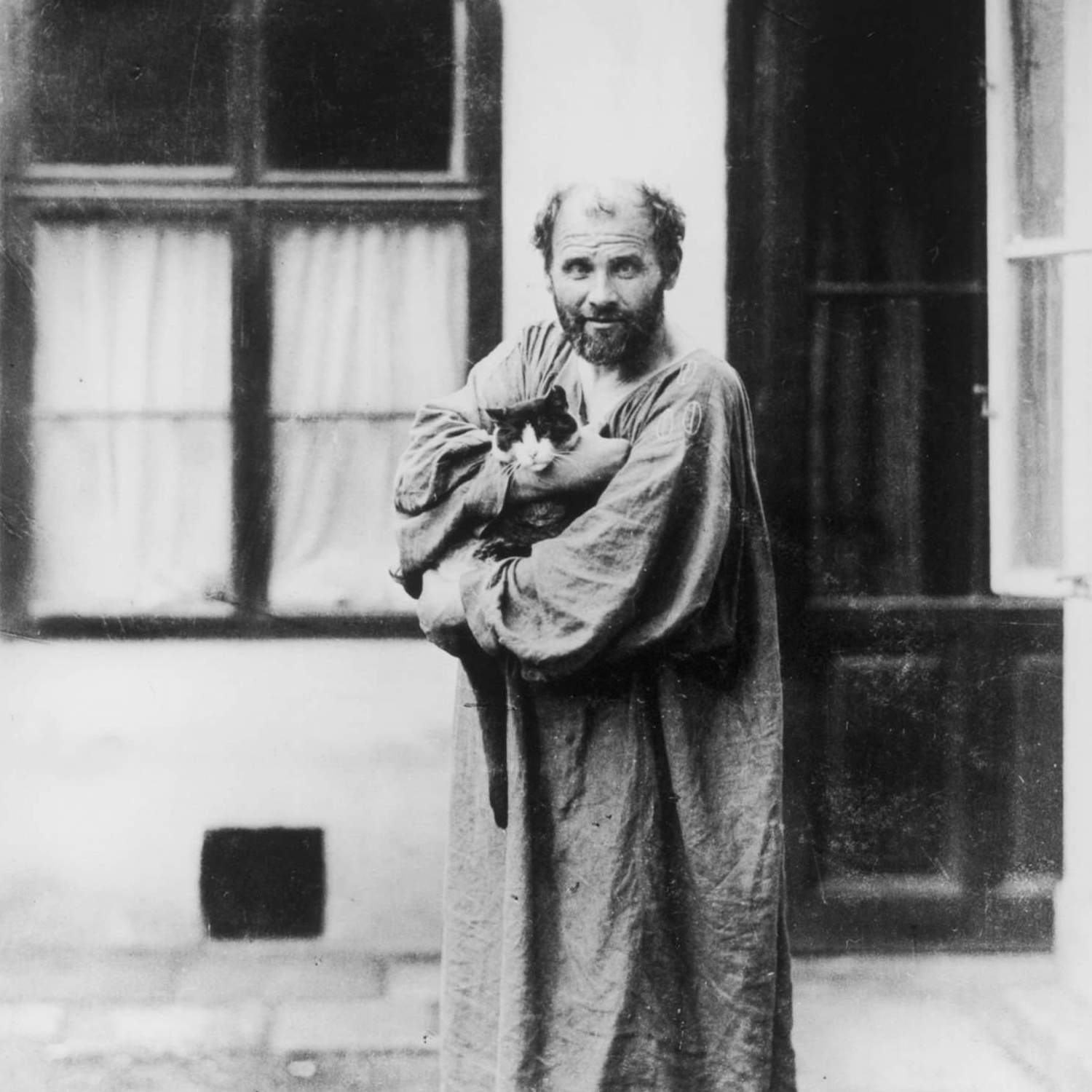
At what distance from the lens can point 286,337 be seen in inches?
142

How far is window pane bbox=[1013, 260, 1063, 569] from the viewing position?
3240mm

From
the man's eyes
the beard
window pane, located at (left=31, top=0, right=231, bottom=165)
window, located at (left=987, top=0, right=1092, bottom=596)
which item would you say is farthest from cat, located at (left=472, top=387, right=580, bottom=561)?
window pane, located at (left=31, top=0, right=231, bottom=165)

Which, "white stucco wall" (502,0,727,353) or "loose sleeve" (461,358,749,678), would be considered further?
"white stucco wall" (502,0,727,353)

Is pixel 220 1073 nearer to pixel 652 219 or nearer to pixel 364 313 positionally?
pixel 364 313

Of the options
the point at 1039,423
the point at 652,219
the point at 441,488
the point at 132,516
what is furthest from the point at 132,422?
the point at 1039,423

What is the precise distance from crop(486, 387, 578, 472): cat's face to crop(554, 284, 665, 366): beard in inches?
5.8

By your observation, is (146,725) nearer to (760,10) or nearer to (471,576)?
(471,576)

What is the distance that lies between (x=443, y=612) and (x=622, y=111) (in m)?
1.78

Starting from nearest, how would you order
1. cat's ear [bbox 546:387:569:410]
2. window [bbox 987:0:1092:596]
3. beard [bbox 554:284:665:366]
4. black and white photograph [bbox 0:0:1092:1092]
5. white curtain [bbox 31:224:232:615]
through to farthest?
cat's ear [bbox 546:387:569:410] < beard [bbox 554:284:665:366] < window [bbox 987:0:1092:596] < black and white photograph [bbox 0:0:1092:1092] < white curtain [bbox 31:224:232:615]

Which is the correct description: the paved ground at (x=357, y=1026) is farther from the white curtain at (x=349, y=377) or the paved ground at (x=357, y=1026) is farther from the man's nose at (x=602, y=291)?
the man's nose at (x=602, y=291)

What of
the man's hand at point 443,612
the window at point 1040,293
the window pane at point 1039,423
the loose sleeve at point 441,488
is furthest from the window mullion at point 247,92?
the window pane at point 1039,423

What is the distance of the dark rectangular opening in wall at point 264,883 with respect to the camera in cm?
361

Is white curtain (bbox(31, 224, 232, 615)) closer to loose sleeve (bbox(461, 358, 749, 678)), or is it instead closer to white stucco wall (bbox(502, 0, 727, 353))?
white stucco wall (bbox(502, 0, 727, 353))

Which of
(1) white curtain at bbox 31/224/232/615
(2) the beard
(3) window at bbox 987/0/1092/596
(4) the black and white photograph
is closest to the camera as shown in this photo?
(2) the beard
